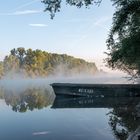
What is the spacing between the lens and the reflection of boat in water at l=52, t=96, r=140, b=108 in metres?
39.0

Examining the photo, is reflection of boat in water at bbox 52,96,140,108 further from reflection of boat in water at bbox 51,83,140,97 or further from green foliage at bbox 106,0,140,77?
green foliage at bbox 106,0,140,77

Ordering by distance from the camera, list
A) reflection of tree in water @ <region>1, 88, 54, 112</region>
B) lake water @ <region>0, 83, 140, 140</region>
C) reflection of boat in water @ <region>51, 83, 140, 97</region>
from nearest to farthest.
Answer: lake water @ <region>0, 83, 140, 140</region> → reflection of tree in water @ <region>1, 88, 54, 112</region> → reflection of boat in water @ <region>51, 83, 140, 97</region>

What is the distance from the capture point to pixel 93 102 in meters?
42.0

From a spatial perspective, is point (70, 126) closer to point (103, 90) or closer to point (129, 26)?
point (129, 26)

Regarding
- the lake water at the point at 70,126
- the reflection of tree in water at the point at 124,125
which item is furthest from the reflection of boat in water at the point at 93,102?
the reflection of tree in water at the point at 124,125

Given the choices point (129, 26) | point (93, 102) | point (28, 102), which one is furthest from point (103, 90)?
point (129, 26)

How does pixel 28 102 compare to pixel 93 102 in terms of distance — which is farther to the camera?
pixel 28 102

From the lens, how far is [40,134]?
22016 millimetres

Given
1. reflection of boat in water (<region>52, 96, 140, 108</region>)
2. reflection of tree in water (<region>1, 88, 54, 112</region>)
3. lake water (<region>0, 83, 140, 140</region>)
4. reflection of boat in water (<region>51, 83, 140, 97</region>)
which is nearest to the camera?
lake water (<region>0, 83, 140, 140</region>)

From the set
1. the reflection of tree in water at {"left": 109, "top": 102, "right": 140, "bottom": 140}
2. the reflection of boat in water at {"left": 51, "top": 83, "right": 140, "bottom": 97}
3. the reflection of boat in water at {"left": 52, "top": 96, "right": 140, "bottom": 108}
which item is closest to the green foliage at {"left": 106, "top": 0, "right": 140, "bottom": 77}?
the reflection of tree in water at {"left": 109, "top": 102, "right": 140, "bottom": 140}

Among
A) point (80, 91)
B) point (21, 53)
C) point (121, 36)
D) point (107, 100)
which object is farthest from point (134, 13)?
point (21, 53)

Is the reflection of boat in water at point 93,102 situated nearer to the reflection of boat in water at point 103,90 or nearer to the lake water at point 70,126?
the reflection of boat in water at point 103,90

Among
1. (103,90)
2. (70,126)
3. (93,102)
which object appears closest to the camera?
→ (70,126)

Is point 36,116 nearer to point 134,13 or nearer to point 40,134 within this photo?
point 40,134
